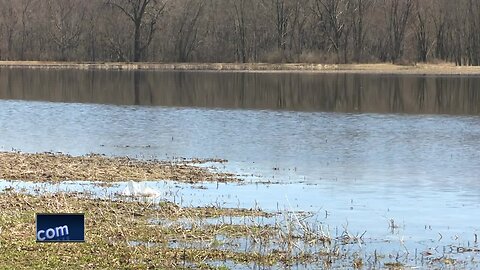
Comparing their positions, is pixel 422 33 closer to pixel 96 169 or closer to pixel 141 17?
pixel 141 17

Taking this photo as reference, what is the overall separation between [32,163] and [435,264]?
12.0m

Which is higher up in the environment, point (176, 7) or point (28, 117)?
point (176, 7)

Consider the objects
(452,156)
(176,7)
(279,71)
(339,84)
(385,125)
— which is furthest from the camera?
(176,7)

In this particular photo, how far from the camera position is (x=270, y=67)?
9688 centimetres

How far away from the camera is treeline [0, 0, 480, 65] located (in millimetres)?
100062

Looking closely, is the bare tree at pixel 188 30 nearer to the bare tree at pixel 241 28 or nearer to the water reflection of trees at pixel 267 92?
the bare tree at pixel 241 28

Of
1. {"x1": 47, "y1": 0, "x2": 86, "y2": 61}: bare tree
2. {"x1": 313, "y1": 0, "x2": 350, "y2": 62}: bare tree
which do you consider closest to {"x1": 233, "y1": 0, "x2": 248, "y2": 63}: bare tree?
{"x1": 313, "y1": 0, "x2": 350, "y2": 62}: bare tree

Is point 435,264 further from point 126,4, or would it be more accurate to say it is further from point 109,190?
point 126,4

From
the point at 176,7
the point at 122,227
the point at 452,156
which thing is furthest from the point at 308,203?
the point at 176,7

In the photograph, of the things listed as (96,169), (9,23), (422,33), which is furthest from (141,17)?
(96,169)

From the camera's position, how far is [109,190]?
18.4 meters

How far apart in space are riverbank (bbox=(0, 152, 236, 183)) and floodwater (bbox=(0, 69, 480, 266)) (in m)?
0.82

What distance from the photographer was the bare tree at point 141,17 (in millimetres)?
106769

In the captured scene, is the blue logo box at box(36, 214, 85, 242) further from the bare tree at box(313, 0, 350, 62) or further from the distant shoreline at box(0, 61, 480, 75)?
the bare tree at box(313, 0, 350, 62)
